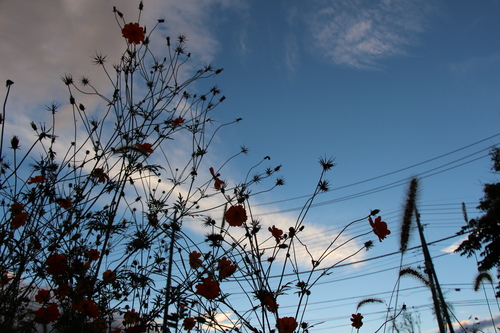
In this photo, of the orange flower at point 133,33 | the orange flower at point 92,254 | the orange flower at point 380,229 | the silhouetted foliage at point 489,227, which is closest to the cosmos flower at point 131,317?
the orange flower at point 92,254

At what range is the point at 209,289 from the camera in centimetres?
171

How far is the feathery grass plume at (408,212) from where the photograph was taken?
481 centimetres

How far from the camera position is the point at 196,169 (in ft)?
9.02

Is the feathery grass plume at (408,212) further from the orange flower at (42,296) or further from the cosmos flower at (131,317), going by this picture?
the orange flower at (42,296)

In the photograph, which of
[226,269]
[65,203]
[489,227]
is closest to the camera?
[226,269]

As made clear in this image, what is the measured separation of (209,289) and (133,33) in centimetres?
196

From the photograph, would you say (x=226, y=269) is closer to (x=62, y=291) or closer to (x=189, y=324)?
(x=189, y=324)

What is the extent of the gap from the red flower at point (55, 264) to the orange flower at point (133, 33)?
160 cm

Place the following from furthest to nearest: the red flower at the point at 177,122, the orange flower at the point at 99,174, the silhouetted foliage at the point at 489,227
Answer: the silhouetted foliage at the point at 489,227
the red flower at the point at 177,122
the orange flower at the point at 99,174

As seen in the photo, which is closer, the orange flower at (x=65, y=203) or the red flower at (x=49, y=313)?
the red flower at (x=49, y=313)

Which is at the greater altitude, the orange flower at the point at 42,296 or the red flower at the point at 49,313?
the orange flower at the point at 42,296

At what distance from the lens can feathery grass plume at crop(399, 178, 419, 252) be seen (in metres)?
4.81

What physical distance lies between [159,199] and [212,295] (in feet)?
3.74

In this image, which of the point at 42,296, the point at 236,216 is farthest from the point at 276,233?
the point at 42,296
